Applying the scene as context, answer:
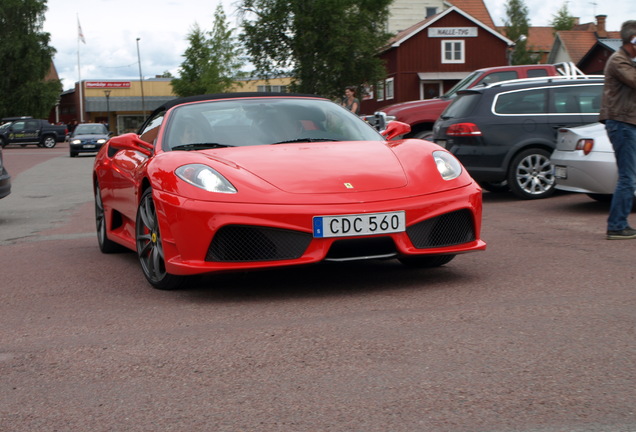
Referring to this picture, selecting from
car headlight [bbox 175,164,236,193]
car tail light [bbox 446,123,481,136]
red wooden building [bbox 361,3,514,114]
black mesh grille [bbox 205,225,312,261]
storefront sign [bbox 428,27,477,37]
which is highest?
storefront sign [bbox 428,27,477,37]

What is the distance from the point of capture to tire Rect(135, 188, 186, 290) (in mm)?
5523

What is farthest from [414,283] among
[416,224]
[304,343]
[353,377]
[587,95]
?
[587,95]

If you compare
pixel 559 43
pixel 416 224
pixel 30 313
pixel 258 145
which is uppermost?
pixel 559 43

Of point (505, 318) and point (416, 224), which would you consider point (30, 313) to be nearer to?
point (416, 224)

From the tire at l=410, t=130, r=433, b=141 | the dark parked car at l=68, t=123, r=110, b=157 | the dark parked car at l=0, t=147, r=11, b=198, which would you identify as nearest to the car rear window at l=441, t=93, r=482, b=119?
the tire at l=410, t=130, r=433, b=141

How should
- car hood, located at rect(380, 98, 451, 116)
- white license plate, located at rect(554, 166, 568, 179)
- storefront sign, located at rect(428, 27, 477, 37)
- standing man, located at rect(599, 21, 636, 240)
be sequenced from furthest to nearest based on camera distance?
storefront sign, located at rect(428, 27, 477, 37) < car hood, located at rect(380, 98, 451, 116) < white license plate, located at rect(554, 166, 568, 179) < standing man, located at rect(599, 21, 636, 240)

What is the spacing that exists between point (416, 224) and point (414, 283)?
49 centimetres

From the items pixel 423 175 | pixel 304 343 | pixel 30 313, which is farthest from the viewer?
pixel 423 175

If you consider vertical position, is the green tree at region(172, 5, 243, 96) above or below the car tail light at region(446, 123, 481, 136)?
above

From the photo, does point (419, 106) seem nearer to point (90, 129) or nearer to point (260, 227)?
point (260, 227)

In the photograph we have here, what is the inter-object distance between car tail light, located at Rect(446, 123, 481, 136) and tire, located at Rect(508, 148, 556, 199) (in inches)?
23.6

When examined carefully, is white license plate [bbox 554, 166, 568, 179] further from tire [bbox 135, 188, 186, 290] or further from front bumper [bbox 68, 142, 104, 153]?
front bumper [bbox 68, 142, 104, 153]

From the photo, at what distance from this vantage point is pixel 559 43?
6738 cm

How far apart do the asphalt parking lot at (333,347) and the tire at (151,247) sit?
0.10 meters
